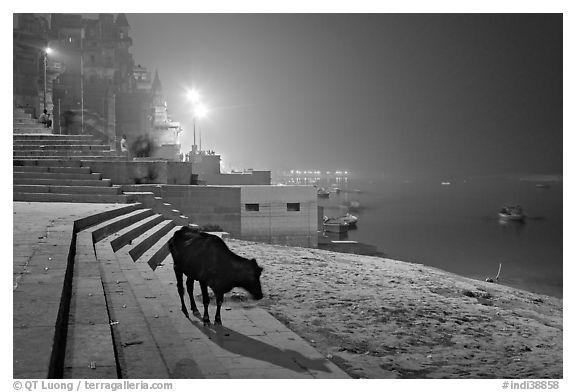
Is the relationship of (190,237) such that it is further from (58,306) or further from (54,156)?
(54,156)

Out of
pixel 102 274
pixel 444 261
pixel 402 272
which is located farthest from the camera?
pixel 444 261

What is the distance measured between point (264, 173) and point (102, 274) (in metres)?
25.0

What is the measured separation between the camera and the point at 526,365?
684 cm

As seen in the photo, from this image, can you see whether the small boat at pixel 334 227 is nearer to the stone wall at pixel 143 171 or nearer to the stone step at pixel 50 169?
the stone wall at pixel 143 171

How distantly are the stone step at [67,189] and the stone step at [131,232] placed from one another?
3130 mm

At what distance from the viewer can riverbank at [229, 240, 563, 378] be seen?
6602 millimetres

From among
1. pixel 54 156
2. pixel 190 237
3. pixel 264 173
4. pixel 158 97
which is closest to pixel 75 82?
pixel 158 97

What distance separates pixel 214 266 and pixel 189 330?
89 centimetres

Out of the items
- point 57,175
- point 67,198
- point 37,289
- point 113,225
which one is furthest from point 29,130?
point 37,289

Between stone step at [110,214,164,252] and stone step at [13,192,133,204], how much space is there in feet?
7.27

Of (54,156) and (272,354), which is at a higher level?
(54,156)

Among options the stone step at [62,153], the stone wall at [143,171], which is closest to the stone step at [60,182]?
the stone wall at [143,171]

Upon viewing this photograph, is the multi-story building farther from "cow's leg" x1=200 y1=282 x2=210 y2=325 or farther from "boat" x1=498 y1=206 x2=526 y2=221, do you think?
Result: "boat" x1=498 y1=206 x2=526 y2=221

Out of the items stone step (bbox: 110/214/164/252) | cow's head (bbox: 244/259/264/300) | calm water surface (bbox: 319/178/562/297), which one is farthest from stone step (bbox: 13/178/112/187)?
calm water surface (bbox: 319/178/562/297)
